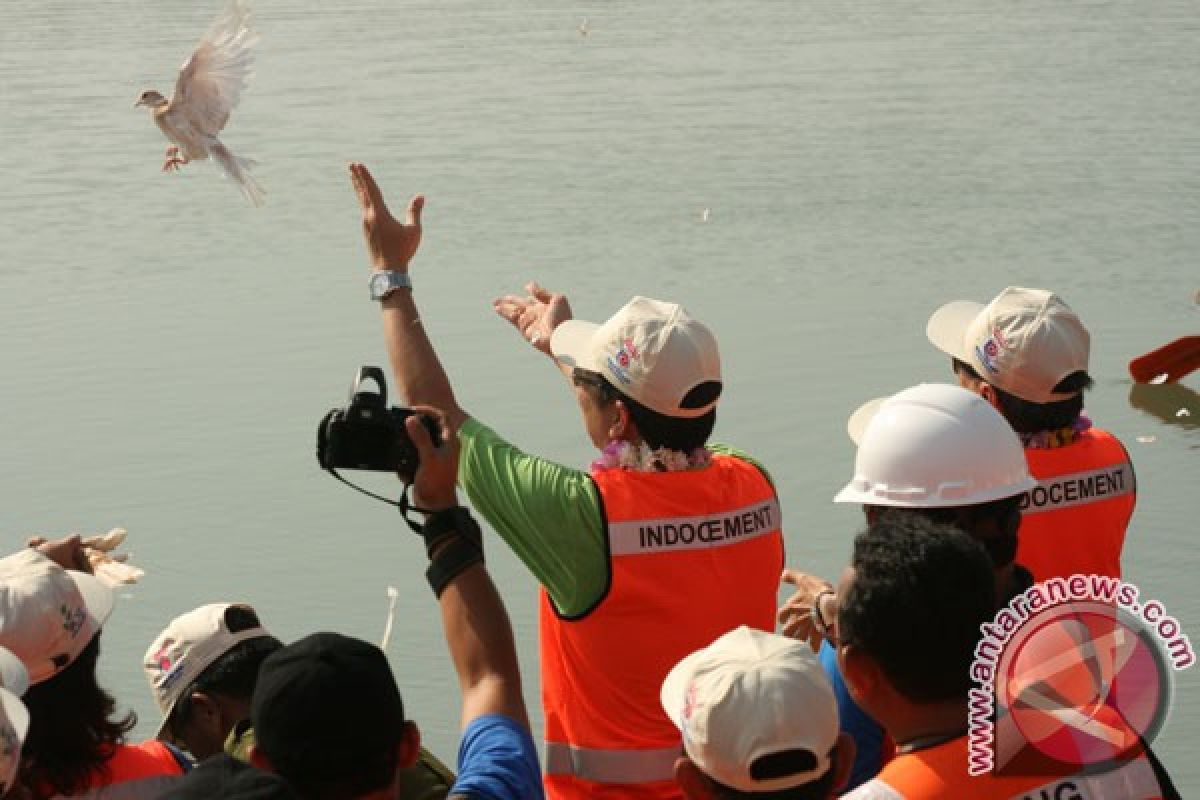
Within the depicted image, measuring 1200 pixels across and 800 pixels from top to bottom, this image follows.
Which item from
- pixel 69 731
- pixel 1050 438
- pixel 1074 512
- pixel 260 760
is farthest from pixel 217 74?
pixel 260 760

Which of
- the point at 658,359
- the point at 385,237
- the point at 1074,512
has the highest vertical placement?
the point at 385,237

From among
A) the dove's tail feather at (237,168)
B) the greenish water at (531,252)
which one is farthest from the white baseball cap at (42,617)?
the dove's tail feather at (237,168)

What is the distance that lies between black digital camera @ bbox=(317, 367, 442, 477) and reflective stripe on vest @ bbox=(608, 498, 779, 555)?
17.8 inches

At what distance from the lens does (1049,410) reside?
3678mm

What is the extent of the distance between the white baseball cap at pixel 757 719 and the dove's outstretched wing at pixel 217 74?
13.6 feet

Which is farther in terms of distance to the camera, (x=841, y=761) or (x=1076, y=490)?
(x=1076, y=490)

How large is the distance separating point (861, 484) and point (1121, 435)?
4.21 m

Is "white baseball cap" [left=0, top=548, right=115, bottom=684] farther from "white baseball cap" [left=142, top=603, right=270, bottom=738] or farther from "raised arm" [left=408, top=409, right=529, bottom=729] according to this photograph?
"raised arm" [left=408, top=409, right=529, bottom=729]

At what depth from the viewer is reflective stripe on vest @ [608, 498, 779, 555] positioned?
127 inches

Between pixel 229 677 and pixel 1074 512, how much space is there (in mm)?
1518

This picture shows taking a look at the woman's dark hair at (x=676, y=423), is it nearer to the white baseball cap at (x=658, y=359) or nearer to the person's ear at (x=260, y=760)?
the white baseball cap at (x=658, y=359)

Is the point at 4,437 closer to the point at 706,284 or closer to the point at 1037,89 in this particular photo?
the point at 706,284

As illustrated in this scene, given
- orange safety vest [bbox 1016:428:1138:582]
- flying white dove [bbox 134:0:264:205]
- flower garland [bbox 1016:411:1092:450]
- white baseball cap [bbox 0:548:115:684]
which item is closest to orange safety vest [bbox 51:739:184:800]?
white baseball cap [bbox 0:548:115:684]

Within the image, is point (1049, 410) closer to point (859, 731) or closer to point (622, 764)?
point (859, 731)
